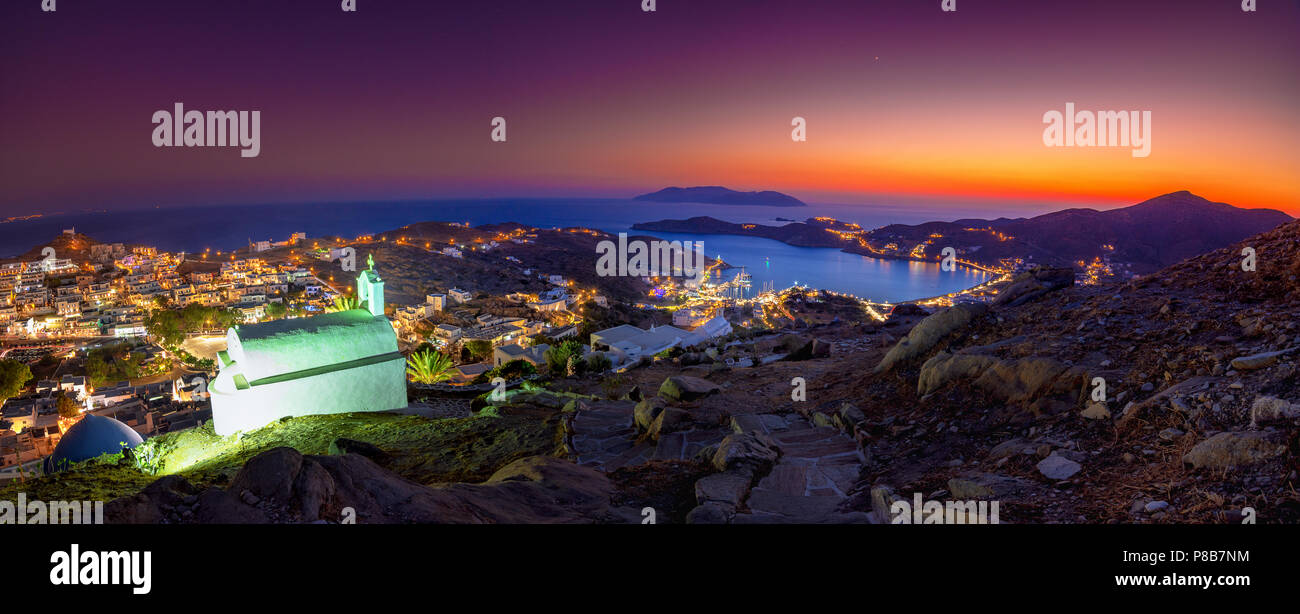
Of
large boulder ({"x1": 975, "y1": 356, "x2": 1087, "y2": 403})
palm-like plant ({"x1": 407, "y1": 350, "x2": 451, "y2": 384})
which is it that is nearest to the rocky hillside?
large boulder ({"x1": 975, "y1": 356, "x2": 1087, "y2": 403})

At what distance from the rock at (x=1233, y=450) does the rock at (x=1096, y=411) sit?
1.21 m

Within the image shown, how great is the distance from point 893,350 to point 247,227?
212891 mm

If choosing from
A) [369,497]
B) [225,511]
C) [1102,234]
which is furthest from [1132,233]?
[225,511]

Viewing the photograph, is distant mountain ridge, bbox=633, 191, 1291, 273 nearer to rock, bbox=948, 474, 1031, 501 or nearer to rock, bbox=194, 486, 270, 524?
rock, bbox=948, 474, 1031, 501

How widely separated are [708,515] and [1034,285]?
886cm

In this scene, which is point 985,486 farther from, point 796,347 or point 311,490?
point 796,347

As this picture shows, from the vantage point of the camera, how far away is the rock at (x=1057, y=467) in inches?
171

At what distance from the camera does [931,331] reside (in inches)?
351

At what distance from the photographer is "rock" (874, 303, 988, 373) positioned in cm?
880

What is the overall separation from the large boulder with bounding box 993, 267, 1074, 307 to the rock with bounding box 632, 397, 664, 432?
6506 millimetres

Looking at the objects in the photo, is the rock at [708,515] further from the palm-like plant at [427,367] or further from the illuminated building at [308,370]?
the palm-like plant at [427,367]

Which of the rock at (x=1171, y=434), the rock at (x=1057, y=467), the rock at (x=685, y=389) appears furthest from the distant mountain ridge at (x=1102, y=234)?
the rock at (x=685, y=389)

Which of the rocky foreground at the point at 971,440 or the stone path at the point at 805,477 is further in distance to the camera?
the stone path at the point at 805,477
